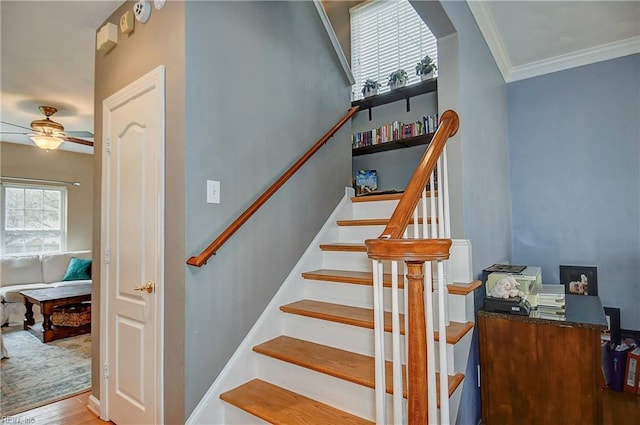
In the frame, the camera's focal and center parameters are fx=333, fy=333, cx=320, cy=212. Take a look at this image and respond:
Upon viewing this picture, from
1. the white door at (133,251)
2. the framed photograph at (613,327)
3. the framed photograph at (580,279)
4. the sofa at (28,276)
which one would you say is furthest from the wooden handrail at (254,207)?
the sofa at (28,276)

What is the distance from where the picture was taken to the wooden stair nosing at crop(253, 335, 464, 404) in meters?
1.58

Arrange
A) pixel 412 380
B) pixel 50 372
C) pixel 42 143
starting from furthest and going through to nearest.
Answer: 1. pixel 42 143
2. pixel 50 372
3. pixel 412 380

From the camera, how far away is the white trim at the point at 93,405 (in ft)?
7.41

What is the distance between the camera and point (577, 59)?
2863mm

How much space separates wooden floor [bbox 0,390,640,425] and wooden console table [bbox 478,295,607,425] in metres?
0.56

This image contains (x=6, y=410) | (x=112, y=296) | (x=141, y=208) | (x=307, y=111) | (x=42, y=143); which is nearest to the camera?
(x=141, y=208)

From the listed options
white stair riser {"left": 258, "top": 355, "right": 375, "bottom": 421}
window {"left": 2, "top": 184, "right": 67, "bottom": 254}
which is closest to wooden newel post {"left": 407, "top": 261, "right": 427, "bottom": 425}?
white stair riser {"left": 258, "top": 355, "right": 375, "bottom": 421}

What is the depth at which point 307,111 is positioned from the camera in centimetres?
259

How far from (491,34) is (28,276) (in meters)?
6.62

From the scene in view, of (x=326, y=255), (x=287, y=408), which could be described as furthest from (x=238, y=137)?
(x=287, y=408)

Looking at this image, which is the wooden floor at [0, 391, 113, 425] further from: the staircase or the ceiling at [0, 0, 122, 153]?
the ceiling at [0, 0, 122, 153]

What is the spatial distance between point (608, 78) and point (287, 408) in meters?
3.51

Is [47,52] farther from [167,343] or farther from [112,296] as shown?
[167,343]

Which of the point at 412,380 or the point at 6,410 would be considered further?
the point at 6,410
